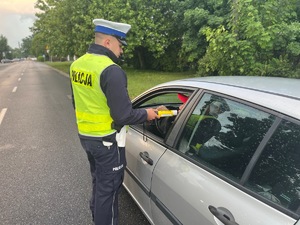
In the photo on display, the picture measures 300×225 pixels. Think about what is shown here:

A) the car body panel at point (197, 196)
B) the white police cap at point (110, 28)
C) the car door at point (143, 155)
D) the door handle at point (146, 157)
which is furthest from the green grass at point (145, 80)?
the car body panel at point (197, 196)

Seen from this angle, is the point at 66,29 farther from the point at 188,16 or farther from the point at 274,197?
the point at 274,197

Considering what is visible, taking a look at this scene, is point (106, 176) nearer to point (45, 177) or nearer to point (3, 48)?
point (45, 177)

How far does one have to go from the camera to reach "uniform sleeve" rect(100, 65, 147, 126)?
214cm

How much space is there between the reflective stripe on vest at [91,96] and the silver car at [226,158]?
19.7 inches

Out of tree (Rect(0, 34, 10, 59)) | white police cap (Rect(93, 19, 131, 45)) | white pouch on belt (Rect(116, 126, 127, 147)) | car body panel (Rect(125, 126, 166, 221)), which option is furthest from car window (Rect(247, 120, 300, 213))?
tree (Rect(0, 34, 10, 59))

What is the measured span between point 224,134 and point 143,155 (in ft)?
2.89

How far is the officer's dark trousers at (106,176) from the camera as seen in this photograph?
2.38 metres

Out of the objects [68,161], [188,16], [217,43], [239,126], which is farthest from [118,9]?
[239,126]

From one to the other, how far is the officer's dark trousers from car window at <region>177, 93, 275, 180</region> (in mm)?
571

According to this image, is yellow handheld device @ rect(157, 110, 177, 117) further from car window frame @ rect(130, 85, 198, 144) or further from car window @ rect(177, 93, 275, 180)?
car window @ rect(177, 93, 275, 180)

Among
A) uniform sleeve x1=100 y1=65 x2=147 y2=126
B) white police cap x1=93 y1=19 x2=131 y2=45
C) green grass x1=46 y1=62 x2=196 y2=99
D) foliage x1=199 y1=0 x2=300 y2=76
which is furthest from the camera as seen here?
green grass x1=46 y1=62 x2=196 y2=99

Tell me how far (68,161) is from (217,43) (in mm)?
3710

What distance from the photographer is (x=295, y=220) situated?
1.27m

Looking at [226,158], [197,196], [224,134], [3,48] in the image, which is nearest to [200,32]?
[224,134]
